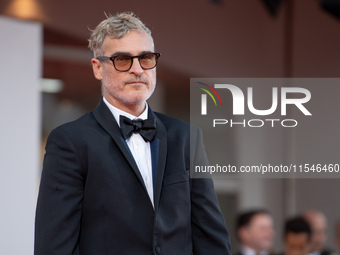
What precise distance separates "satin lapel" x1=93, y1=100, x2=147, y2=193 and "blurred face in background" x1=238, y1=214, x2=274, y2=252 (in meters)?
3.43

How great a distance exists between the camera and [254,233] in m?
5.03

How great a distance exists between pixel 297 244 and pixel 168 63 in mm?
2047

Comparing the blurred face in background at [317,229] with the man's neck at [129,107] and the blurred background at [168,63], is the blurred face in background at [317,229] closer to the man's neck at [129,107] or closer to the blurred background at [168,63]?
the blurred background at [168,63]

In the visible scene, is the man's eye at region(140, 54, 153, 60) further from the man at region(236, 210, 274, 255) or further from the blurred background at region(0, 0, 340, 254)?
the man at region(236, 210, 274, 255)

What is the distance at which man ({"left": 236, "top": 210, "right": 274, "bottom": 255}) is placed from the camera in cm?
492

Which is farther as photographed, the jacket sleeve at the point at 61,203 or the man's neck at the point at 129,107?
the man's neck at the point at 129,107

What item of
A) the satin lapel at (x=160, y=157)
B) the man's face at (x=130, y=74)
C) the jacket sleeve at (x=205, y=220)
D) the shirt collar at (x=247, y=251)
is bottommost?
the shirt collar at (x=247, y=251)

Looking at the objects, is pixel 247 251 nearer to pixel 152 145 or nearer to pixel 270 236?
pixel 270 236

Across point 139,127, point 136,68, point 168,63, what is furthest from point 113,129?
point 168,63

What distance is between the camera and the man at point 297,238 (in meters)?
5.15

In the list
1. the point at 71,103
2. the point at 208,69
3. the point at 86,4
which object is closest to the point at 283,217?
the point at 208,69

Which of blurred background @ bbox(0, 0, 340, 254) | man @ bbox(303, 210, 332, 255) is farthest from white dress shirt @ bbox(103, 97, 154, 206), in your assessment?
man @ bbox(303, 210, 332, 255)

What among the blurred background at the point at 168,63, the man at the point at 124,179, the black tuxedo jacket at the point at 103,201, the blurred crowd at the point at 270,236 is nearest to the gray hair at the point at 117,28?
the man at the point at 124,179

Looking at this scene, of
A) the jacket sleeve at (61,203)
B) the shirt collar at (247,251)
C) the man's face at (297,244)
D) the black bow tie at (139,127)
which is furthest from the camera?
the man's face at (297,244)
